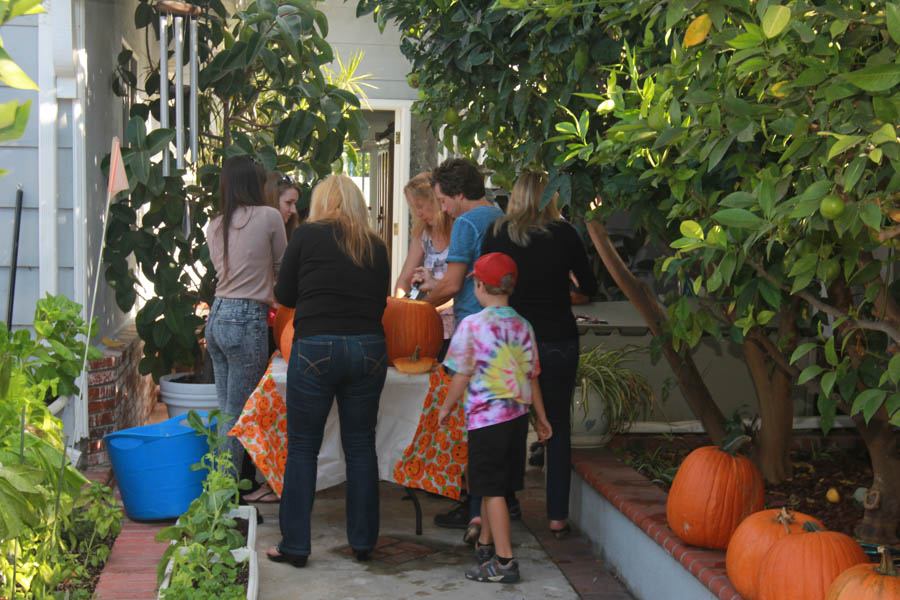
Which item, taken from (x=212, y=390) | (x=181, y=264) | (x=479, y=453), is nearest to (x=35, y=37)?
(x=181, y=264)

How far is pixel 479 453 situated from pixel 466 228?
114cm

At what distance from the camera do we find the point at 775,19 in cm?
184

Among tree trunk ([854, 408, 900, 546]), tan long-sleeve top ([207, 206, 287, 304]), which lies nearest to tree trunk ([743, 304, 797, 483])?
tree trunk ([854, 408, 900, 546])

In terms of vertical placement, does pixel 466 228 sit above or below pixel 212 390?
above

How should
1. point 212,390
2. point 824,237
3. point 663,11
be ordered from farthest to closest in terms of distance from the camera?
point 212,390, point 663,11, point 824,237

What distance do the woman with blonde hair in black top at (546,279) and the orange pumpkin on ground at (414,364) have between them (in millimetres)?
492

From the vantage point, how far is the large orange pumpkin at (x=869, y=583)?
8.37ft

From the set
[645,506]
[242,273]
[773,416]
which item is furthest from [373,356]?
[773,416]

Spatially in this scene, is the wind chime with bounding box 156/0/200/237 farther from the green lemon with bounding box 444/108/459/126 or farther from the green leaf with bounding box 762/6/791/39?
the green leaf with bounding box 762/6/791/39

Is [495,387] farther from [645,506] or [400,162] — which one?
[400,162]

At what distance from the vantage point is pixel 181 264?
5812 mm

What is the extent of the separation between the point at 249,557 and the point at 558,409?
63.2 inches

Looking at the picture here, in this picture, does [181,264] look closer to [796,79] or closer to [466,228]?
[466,228]

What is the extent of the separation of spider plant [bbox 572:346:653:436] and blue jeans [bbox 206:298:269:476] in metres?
1.68
